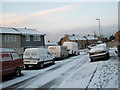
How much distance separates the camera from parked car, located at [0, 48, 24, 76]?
35.4ft

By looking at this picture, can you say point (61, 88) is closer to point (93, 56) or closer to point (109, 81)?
point (109, 81)

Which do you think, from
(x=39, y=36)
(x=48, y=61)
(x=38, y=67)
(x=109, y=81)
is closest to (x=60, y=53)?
(x=48, y=61)

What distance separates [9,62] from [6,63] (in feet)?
1.28

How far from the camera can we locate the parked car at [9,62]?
10781 mm

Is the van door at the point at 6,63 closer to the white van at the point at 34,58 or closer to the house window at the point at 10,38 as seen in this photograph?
the white van at the point at 34,58

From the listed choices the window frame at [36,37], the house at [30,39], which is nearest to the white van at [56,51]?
the house at [30,39]

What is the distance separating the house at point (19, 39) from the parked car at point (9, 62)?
1797 centimetres

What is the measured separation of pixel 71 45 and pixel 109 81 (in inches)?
972

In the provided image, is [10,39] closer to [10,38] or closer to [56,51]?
[10,38]

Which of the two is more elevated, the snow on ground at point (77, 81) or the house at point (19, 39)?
the house at point (19, 39)

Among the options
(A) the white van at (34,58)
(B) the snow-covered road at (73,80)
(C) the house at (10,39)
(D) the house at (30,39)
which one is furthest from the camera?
(D) the house at (30,39)

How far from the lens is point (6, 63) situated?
11.0m

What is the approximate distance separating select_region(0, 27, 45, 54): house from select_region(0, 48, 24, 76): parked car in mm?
17972

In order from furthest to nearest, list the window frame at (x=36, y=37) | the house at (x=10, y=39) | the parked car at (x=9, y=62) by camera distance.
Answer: the window frame at (x=36, y=37) < the house at (x=10, y=39) < the parked car at (x=9, y=62)
